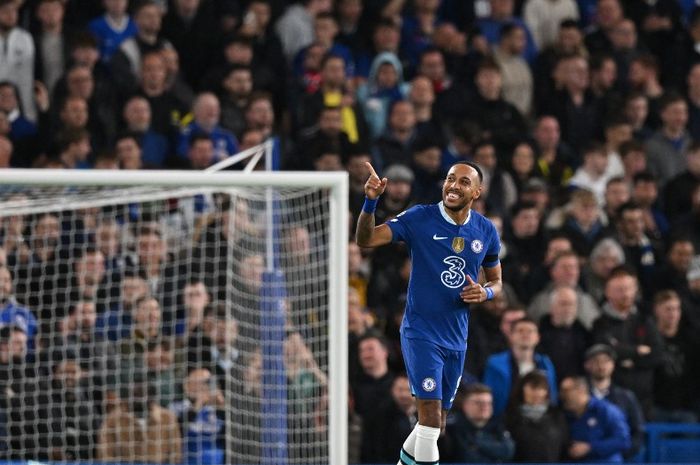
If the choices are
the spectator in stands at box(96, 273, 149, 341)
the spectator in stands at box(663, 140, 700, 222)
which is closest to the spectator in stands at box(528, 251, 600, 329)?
the spectator in stands at box(663, 140, 700, 222)

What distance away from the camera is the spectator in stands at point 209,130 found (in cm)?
1476

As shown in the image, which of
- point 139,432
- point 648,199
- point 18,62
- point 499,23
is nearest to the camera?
point 139,432

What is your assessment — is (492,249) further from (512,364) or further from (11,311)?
(11,311)

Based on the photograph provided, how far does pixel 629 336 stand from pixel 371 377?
2.35 metres

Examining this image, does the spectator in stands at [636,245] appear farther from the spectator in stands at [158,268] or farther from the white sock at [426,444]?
the white sock at [426,444]

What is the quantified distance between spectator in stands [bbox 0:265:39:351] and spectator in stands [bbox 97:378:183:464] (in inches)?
30.4

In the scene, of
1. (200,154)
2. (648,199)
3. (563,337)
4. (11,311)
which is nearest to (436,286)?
(11,311)

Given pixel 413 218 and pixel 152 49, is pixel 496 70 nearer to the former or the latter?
pixel 152 49

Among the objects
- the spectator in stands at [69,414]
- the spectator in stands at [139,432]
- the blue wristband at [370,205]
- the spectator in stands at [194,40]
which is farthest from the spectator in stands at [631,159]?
the blue wristband at [370,205]

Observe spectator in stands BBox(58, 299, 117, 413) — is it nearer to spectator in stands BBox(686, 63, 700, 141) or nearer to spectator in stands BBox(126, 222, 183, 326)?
spectator in stands BBox(126, 222, 183, 326)

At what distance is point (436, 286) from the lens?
9914mm

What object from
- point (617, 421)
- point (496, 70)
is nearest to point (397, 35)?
point (496, 70)

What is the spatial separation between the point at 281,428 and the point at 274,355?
53 centimetres

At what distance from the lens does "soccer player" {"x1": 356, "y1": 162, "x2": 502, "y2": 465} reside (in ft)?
32.2
